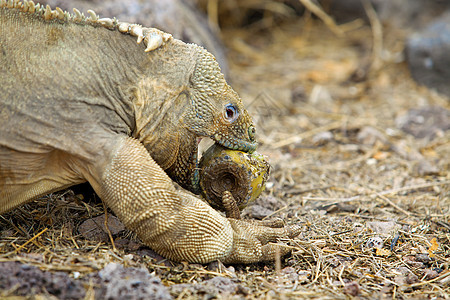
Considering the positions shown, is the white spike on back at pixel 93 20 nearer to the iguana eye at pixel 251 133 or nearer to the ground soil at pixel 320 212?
the iguana eye at pixel 251 133

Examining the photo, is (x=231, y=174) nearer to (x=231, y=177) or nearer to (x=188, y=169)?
(x=231, y=177)

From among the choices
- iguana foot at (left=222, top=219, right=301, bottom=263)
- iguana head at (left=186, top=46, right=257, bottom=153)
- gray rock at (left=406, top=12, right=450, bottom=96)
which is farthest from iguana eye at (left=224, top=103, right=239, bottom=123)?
gray rock at (left=406, top=12, right=450, bottom=96)

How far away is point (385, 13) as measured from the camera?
1162 cm

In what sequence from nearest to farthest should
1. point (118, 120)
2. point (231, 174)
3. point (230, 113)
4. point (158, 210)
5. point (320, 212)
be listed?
1. point (158, 210)
2. point (118, 120)
3. point (230, 113)
4. point (231, 174)
5. point (320, 212)

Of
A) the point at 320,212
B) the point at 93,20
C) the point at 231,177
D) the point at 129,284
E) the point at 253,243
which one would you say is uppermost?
the point at 93,20

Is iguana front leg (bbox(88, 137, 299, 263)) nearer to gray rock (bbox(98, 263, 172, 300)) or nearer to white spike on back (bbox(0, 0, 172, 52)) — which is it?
gray rock (bbox(98, 263, 172, 300))

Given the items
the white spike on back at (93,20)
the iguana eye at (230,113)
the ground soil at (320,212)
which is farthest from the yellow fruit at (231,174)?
the white spike on back at (93,20)

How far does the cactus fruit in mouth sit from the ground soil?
1.75 ft

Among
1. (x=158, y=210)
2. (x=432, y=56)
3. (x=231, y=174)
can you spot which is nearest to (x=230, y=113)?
(x=231, y=174)

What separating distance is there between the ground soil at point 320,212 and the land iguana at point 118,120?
33cm

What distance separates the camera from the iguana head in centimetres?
420

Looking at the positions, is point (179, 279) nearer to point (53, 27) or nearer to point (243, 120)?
point (243, 120)

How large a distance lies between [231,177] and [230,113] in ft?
1.85

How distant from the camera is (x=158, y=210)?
3824mm
